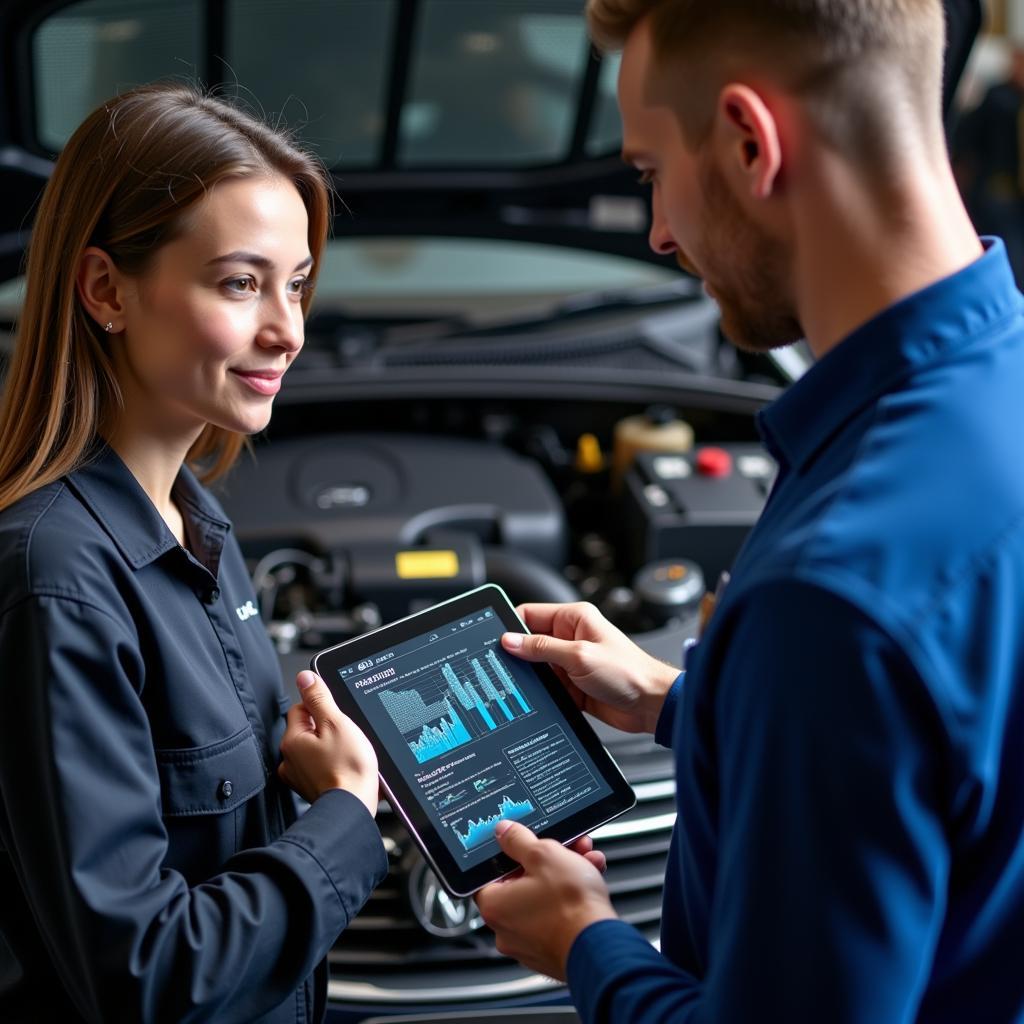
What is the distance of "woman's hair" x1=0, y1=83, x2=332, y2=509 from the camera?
103cm

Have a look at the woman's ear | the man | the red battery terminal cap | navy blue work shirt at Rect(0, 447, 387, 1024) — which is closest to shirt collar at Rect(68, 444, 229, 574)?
navy blue work shirt at Rect(0, 447, 387, 1024)

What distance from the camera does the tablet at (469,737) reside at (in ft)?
3.79

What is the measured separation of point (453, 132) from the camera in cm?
223

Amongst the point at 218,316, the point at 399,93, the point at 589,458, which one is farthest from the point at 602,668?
the point at 399,93

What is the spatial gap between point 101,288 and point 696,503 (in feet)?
3.77

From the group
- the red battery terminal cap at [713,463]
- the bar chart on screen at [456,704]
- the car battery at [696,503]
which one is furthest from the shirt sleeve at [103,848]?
the red battery terminal cap at [713,463]

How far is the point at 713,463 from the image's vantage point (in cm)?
209

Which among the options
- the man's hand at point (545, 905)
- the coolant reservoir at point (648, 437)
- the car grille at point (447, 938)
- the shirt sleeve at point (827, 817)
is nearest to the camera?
the shirt sleeve at point (827, 817)

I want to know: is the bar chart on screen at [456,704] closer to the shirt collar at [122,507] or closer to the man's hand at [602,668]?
the man's hand at [602,668]

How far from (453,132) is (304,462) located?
2.13ft

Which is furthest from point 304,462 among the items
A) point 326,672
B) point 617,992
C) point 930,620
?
point 930,620

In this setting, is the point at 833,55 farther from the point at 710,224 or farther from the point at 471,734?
the point at 471,734

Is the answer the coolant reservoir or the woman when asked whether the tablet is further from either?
the coolant reservoir

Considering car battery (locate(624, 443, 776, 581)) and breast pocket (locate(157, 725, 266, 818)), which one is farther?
car battery (locate(624, 443, 776, 581))
